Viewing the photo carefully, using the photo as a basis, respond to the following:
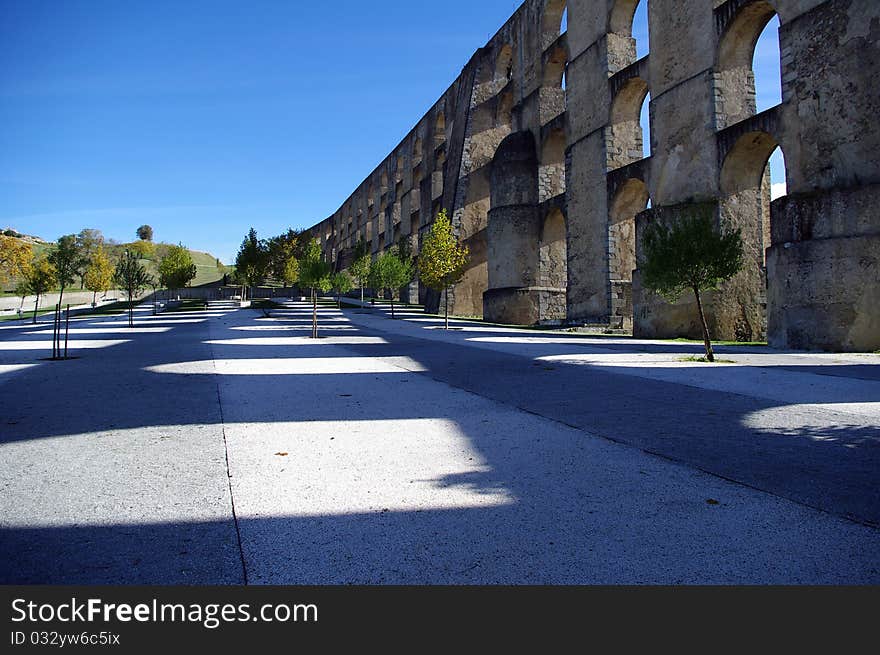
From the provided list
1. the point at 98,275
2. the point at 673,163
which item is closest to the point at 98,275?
the point at 98,275

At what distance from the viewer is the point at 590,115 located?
23.4m

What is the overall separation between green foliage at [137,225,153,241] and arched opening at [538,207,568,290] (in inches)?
5493

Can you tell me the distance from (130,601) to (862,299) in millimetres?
14037

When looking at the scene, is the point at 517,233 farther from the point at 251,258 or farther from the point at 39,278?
the point at 251,258

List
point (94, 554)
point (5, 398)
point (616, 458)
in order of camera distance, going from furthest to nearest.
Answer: point (5, 398), point (616, 458), point (94, 554)

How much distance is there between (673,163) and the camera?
1827cm

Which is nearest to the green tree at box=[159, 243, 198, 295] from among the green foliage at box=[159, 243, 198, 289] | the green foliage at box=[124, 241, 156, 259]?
the green foliage at box=[159, 243, 198, 289]

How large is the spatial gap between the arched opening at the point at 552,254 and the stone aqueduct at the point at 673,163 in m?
0.08

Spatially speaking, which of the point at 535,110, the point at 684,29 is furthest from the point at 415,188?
the point at 684,29

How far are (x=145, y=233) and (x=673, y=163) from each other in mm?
149383

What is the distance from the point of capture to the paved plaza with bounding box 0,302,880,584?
2.45m

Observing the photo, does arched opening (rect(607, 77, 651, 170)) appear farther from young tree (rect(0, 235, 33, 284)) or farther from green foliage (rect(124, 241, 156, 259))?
green foliage (rect(124, 241, 156, 259))

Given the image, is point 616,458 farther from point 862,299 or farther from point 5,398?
point 862,299

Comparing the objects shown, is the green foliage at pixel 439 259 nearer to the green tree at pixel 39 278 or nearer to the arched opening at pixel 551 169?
the arched opening at pixel 551 169
